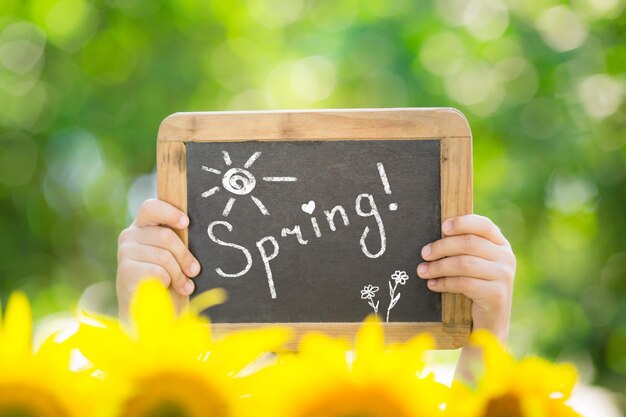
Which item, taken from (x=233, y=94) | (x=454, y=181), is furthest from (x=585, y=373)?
(x=454, y=181)

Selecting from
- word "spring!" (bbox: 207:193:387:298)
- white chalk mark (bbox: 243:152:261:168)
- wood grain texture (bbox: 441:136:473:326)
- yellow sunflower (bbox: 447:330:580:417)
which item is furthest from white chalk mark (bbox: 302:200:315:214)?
yellow sunflower (bbox: 447:330:580:417)

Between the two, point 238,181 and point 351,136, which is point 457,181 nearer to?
point 351,136

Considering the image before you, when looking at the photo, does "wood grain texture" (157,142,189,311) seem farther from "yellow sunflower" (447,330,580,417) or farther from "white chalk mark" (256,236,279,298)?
"yellow sunflower" (447,330,580,417)

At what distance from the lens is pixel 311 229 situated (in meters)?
1.20

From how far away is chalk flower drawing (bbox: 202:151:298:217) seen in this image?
1.19m

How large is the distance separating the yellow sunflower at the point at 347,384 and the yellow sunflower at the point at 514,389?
0.02 m

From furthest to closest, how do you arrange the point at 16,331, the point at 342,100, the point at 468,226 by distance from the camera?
the point at 342,100 < the point at 468,226 < the point at 16,331

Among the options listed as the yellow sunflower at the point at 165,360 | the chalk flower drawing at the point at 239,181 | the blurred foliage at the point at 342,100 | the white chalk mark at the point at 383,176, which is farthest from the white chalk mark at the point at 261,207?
the blurred foliage at the point at 342,100

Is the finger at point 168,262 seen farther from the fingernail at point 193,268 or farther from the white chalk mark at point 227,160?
the white chalk mark at point 227,160

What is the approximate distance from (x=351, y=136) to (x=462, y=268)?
0.28m

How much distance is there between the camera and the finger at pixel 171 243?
1146 millimetres

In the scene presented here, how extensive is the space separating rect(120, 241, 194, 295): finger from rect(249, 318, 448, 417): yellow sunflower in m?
0.88

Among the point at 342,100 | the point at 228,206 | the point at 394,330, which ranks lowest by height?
the point at 394,330

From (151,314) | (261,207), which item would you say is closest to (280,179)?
(261,207)
